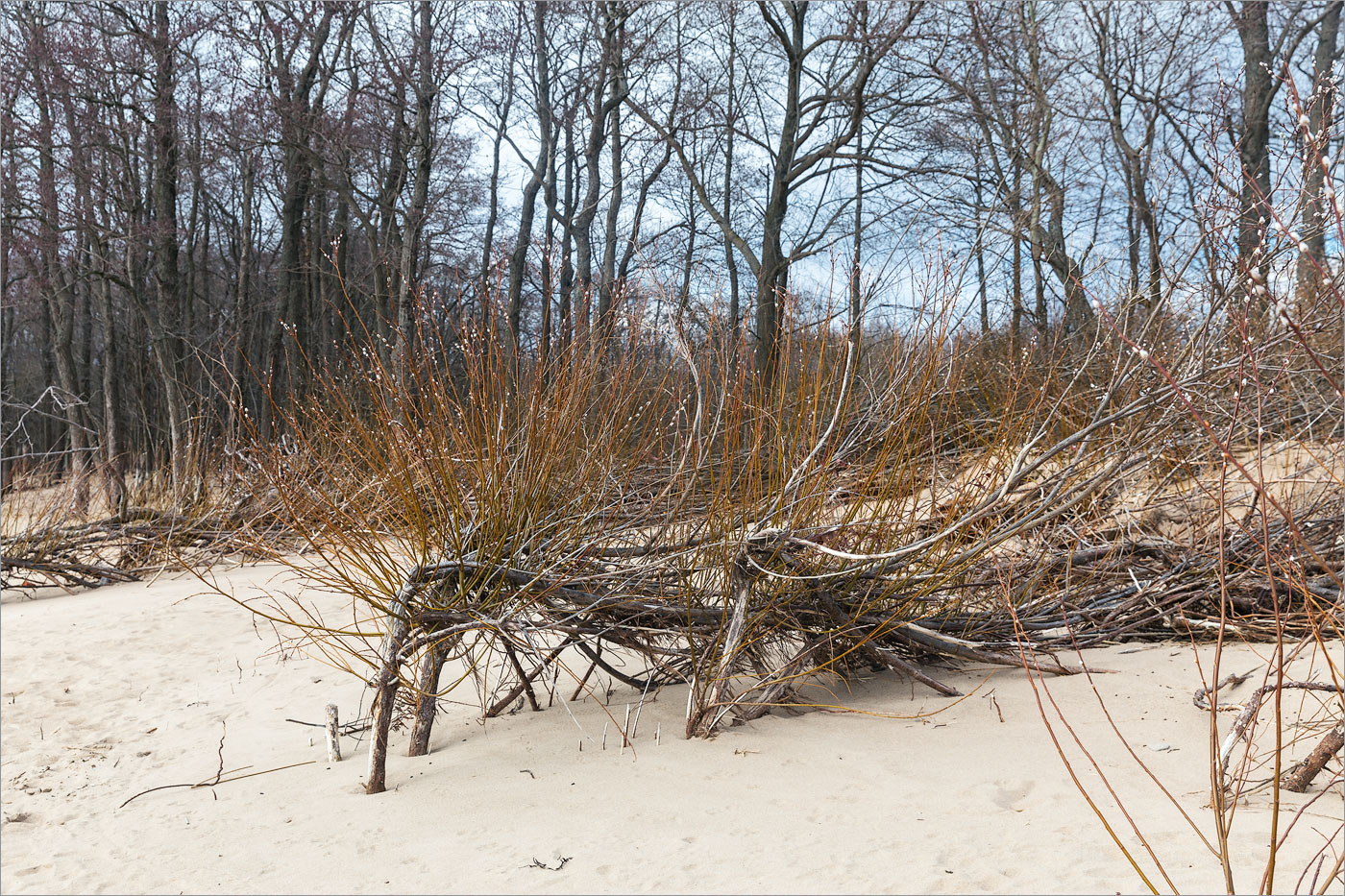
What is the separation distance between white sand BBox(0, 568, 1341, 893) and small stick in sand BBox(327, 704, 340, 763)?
0.05m

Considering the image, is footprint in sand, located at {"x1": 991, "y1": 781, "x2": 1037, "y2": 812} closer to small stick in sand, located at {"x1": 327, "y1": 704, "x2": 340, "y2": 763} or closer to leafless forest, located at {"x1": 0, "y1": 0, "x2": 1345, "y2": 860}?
leafless forest, located at {"x1": 0, "y1": 0, "x2": 1345, "y2": 860}

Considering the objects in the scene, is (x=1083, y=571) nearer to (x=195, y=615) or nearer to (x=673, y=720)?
(x=673, y=720)

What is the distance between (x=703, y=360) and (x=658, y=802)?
225 cm

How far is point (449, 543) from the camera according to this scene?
319cm

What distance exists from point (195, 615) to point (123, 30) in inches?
335

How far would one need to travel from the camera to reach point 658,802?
9.15ft

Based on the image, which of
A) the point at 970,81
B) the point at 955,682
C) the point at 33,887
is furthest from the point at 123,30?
the point at 955,682

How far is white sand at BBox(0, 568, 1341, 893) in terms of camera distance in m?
2.33

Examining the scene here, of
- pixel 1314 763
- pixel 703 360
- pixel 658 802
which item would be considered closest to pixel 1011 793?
pixel 1314 763

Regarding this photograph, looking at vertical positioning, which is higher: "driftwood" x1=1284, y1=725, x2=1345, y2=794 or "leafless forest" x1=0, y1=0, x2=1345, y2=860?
"leafless forest" x1=0, y1=0, x2=1345, y2=860

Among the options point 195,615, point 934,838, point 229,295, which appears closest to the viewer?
point 934,838

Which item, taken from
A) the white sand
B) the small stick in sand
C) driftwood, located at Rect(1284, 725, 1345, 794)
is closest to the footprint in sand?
the white sand

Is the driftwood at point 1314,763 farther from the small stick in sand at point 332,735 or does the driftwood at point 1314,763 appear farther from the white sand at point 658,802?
the small stick in sand at point 332,735

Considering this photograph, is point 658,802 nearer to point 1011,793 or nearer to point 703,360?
point 1011,793
